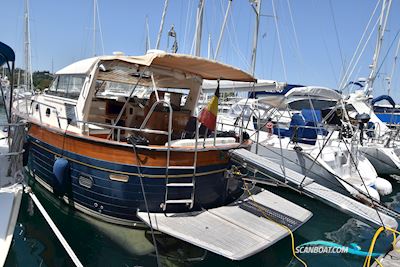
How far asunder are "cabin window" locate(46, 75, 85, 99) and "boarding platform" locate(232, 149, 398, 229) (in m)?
3.53

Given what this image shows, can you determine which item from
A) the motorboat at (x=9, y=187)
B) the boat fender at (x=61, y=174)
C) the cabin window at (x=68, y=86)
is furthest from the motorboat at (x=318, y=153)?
the motorboat at (x=9, y=187)

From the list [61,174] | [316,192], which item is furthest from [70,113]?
[316,192]

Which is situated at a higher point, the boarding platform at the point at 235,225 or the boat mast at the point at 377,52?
the boat mast at the point at 377,52

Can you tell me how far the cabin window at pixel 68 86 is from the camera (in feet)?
22.6

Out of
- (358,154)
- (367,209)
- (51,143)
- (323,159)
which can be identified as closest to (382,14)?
(358,154)

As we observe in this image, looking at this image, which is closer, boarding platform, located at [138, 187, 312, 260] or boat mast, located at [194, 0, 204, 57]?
boarding platform, located at [138, 187, 312, 260]

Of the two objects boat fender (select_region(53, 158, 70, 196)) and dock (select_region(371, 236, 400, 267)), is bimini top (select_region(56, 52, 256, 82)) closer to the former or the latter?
boat fender (select_region(53, 158, 70, 196))

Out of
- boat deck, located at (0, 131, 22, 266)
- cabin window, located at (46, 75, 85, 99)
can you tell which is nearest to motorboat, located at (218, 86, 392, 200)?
cabin window, located at (46, 75, 85, 99)

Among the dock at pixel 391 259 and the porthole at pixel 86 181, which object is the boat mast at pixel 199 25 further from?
the dock at pixel 391 259

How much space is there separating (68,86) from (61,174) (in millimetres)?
2288

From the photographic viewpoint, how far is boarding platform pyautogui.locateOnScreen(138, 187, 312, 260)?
15.1 feet

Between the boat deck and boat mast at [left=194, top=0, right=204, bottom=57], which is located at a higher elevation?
boat mast at [left=194, top=0, right=204, bottom=57]

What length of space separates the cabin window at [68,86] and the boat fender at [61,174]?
1.56 metres

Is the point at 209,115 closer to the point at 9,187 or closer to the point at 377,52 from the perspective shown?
the point at 9,187
